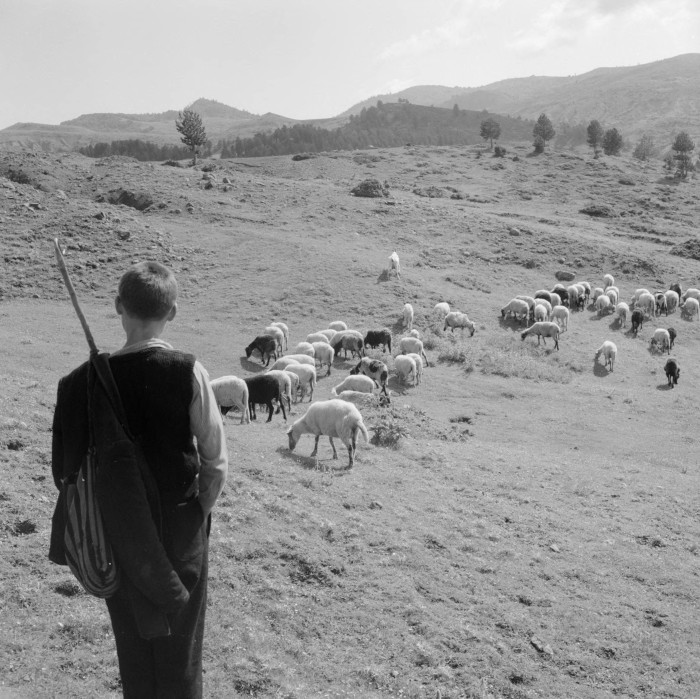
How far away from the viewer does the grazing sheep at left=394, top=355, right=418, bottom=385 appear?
23047 millimetres

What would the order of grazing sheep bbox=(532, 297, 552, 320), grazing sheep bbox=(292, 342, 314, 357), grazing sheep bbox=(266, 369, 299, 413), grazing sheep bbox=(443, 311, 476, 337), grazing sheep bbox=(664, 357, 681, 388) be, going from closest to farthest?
grazing sheep bbox=(266, 369, 299, 413), grazing sheep bbox=(292, 342, 314, 357), grazing sheep bbox=(664, 357, 681, 388), grazing sheep bbox=(443, 311, 476, 337), grazing sheep bbox=(532, 297, 552, 320)

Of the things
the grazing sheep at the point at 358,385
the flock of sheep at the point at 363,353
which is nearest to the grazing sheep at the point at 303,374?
the flock of sheep at the point at 363,353

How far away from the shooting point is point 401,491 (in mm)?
11953

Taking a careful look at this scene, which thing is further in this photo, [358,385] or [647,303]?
[647,303]

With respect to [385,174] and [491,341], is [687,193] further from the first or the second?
[491,341]

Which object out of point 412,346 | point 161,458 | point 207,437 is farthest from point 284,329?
point 161,458

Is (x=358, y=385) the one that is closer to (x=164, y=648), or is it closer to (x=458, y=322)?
(x=458, y=322)

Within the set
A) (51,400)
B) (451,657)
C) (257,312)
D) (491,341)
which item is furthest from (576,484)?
(257,312)

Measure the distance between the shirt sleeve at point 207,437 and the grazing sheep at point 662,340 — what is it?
30.8 metres

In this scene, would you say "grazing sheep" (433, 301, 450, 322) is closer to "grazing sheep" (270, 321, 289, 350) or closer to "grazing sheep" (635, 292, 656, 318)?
"grazing sheep" (270, 321, 289, 350)

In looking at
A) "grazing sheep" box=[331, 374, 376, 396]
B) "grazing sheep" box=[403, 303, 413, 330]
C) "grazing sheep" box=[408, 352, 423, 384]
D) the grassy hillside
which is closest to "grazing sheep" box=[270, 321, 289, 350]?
the grassy hillside

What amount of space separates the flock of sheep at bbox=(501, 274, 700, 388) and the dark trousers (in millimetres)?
26466

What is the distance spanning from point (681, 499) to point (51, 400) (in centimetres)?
1302

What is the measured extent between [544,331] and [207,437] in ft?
92.2
